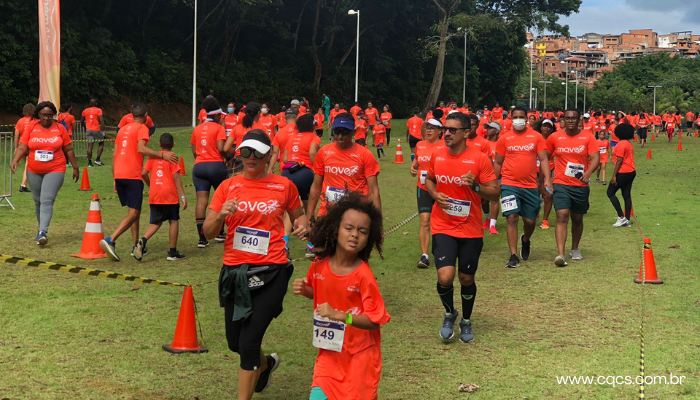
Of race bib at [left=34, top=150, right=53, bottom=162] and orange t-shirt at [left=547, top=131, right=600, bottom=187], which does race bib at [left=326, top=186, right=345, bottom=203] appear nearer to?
orange t-shirt at [left=547, top=131, right=600, bottom=187]

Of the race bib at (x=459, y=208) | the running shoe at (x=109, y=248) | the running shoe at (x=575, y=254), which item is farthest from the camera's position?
the running shoe at (x=575, y=254)

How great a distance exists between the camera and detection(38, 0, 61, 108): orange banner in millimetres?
19078

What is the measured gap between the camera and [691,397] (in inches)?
224

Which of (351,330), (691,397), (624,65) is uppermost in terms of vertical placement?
(624,65)

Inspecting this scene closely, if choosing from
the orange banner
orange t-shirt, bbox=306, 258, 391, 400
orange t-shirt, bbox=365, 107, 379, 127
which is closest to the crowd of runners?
orange t-shirt, bbox=306, 258, 391, 400

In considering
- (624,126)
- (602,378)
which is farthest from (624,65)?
(602,378)

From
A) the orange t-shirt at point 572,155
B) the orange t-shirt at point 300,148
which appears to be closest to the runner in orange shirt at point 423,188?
the orange t-shirt at point 300,148

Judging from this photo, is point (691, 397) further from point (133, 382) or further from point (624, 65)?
point (624, 65)

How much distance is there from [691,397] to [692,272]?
4913 mm

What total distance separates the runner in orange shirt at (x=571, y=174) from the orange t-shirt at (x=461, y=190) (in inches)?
148

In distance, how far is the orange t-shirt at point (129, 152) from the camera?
10688 millimetres

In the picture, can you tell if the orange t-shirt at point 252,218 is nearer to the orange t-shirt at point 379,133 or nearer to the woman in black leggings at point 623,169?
the woman in black leggings at point 623,169

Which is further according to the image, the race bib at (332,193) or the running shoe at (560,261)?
the running shoe at (560,261)

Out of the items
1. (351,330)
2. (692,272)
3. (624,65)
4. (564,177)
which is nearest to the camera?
(351,330)
